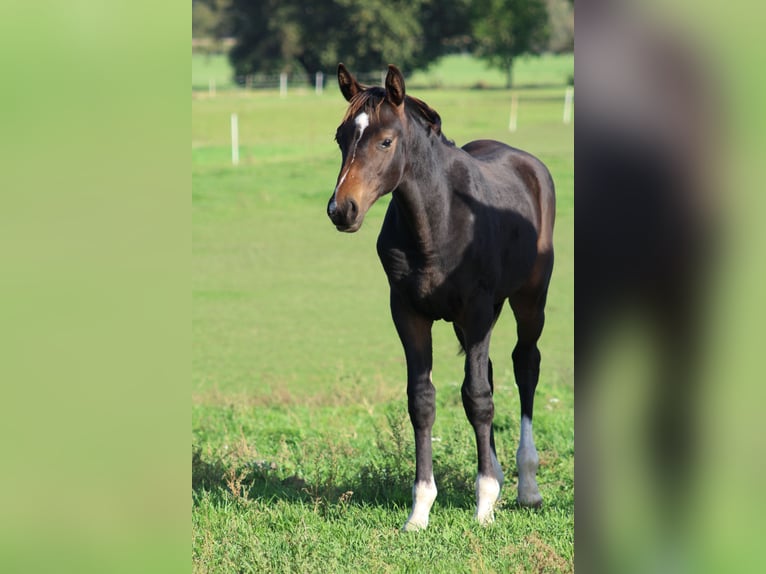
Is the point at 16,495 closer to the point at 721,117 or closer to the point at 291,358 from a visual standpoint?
the point at 721,117

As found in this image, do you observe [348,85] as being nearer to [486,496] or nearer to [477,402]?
[477,402]

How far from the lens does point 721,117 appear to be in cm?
179

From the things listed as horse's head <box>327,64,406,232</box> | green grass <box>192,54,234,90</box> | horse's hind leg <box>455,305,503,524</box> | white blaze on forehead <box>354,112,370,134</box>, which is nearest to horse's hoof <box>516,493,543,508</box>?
horse's hind leg <box>455,305,503,524</box>

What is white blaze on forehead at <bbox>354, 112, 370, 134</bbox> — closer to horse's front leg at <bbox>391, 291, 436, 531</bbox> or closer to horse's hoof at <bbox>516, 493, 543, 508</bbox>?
horse's front leg at <bbox>391, 291, 436, 531</bbox>

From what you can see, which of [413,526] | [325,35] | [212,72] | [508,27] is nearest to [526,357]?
[413,526]

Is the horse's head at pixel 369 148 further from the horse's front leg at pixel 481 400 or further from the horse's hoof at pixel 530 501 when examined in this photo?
the horse's hoof at pixel 530 501

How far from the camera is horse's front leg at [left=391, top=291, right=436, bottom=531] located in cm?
472

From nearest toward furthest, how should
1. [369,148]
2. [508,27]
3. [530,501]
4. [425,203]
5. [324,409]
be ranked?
1. [369,148]
2. [425,203]
3. [530,501]
4. [324,409]
5. [508,27]

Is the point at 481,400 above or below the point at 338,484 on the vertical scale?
above

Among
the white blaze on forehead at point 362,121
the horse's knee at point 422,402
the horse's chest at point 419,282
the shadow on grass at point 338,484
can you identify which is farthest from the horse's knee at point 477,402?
the white blaze on forehead at point 362,121

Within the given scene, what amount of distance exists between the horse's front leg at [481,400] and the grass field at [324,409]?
0.42ft

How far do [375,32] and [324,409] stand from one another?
48.7 meters

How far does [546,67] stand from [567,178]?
45.1 metres

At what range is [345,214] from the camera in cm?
388
